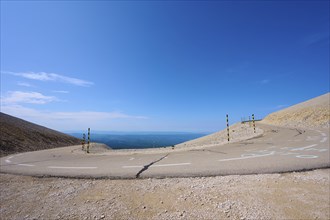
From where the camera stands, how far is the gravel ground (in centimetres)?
356

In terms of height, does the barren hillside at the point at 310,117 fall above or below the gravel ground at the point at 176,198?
above

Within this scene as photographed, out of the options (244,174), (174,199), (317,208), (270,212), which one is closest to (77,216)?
(174,199)

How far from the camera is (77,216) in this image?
3.56m

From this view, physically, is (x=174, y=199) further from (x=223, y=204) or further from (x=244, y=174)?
(x=244, y=174)

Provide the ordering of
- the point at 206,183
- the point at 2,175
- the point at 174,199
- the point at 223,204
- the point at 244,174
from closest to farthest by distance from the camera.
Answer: the point at 223,204
the point at 174,199
the point at 206,183
the point at 244,174
the point at 2,175

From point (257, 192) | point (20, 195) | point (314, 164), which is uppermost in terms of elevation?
point (314, 164)

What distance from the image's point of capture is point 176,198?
162 inches

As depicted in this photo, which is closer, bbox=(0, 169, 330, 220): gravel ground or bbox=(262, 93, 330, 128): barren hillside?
bbox=(0, 169, 330, 220): gravel ground

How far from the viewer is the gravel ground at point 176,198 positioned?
3562 millimetres

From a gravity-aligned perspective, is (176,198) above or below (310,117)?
below

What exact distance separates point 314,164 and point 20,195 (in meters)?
9.83

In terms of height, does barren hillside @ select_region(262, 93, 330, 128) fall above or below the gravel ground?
above

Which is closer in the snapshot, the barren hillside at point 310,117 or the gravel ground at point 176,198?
the gravel ground at point 176,198

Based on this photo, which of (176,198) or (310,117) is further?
(310,117)
